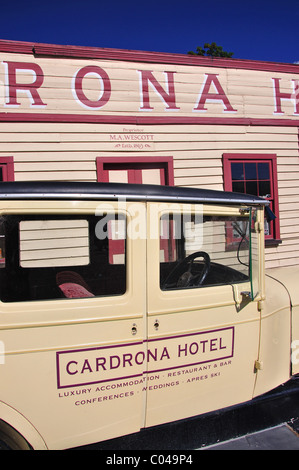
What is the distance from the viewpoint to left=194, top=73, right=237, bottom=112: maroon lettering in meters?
5.93

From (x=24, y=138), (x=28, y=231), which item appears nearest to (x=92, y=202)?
(x=28, y=231)

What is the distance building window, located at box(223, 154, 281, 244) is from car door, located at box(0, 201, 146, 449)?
483 centimetres

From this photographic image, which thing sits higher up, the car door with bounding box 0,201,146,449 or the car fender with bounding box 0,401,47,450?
the car door with bounding box 0,201,146,449

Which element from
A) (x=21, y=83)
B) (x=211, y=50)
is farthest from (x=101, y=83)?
(x=211, y=50)

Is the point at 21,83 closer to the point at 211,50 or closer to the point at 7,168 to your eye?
the point at 7,168

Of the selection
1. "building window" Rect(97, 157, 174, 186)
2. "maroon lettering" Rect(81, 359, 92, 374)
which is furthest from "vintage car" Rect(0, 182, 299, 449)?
"building window" Rect(97, 157, 174, 186)

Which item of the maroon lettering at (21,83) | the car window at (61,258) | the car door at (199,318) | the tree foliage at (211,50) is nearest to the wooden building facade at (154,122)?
the maroon lettering at (21,83)

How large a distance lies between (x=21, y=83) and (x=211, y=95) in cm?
343

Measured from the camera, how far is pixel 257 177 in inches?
250

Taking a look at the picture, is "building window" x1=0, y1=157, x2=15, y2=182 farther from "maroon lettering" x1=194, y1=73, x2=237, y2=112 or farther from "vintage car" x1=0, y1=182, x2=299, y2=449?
"maroon lettering" x1=194, y1=73, x2=237, y2=112

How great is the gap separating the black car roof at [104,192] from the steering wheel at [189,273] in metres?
0.45

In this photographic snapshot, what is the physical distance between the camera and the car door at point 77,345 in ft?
4.94
